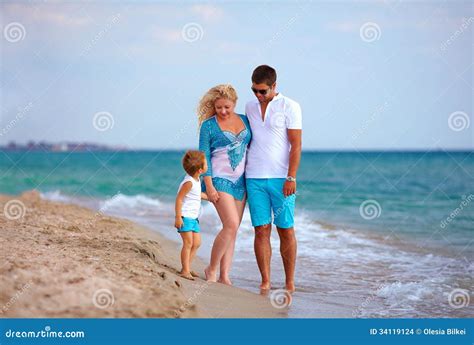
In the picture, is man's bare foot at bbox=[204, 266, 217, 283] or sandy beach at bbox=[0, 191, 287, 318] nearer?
sandy beach at bbox=[0, 191, 287, 318]

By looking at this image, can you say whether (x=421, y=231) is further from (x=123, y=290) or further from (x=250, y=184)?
(x=123, y=290)

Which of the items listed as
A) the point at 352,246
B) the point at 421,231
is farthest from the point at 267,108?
the point at 421,231

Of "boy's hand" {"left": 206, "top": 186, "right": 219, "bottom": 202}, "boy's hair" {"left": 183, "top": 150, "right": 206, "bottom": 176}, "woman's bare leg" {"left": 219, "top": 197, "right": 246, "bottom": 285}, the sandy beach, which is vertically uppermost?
"boy's hair" {"left": 183, "top": 150, "right": 206, "bottom": 176}

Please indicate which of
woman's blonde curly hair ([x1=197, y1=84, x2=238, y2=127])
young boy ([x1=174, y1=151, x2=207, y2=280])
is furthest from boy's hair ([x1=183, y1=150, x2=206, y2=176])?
woman's blonde curly hair ([x1=197, y1=84, x2=238, y2=127])

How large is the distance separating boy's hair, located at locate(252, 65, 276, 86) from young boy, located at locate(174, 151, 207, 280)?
769 millimetres

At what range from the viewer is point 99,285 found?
423cm

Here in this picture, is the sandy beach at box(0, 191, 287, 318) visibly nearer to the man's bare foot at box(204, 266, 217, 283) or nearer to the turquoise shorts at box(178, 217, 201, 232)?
the man's bare foot at box(204, 266, 217, 283)

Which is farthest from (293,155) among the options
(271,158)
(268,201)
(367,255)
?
(367,255)

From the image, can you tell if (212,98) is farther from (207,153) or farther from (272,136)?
(272,136)

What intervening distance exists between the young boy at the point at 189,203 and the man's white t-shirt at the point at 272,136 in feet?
1.40

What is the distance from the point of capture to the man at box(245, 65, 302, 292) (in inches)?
215

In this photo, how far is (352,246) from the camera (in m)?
9.02

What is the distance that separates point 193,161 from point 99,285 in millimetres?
1576
